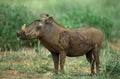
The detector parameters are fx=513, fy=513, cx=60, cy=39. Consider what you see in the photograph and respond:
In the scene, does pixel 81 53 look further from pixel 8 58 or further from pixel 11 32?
pixel 11 32

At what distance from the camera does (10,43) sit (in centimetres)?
1542

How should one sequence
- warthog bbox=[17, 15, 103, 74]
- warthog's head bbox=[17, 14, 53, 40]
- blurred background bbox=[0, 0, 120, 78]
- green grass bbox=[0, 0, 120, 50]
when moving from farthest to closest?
green grass bbox=[0, 0, 120, 50] < blurred background bbox=[0, 0, 120, 78] < warthog bbox=[17, 15, 103, 74] < warthog's head bbox=[17, 14, 53, 40]

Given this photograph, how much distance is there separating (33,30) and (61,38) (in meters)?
0.66

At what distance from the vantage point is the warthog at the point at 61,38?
1112cm

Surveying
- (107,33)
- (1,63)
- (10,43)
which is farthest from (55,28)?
(107,33)

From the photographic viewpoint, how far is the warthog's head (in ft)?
36.1

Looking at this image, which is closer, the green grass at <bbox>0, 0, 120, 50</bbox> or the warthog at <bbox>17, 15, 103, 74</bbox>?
the warthog at <bbox>17, 15, 103, 74</bbox>

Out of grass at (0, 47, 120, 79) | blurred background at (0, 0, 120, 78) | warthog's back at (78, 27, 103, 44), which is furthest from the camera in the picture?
blurred background at (0, 0, 120, 78)

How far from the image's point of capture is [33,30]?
36.4 feet

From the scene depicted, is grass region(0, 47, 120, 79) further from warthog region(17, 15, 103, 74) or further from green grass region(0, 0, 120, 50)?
green grass region(0, 0, 120, 50)

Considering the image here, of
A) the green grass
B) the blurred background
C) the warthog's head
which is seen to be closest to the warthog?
the warthog's head

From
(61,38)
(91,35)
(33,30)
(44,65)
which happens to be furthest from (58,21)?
(33,30)

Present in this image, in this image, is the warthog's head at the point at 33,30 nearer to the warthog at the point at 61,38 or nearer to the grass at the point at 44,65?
the warthog at the point at 61,38

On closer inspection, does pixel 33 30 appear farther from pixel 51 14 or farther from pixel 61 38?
pixel 51 14
